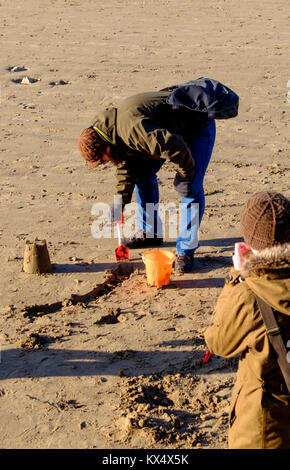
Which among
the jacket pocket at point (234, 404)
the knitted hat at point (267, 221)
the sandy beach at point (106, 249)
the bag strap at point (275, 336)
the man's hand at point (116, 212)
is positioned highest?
the knitted hat at point (267, 221)

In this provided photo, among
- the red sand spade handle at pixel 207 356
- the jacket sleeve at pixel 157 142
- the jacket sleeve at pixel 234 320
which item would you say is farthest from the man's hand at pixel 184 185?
the jacket sleeve at pixel 234 320

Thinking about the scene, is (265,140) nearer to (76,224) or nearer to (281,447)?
(76,224)

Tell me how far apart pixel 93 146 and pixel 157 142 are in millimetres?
483

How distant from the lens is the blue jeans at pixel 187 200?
4.89m

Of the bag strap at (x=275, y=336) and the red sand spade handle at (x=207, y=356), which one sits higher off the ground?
the bag strap at (x=275, y=336)

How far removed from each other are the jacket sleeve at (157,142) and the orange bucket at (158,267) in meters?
0.81

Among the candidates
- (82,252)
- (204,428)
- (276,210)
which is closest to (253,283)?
(276,210)

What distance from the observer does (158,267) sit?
496 centimetres

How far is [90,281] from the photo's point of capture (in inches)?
204

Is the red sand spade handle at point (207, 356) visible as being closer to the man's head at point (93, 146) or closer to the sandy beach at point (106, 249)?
the sandy beach at point (106, 249)

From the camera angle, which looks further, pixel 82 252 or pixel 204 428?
pixel 82 252

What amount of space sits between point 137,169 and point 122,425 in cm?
231

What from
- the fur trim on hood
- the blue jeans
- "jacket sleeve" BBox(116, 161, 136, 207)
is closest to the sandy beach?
the blue jeans

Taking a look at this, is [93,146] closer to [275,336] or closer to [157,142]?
[157,142]
